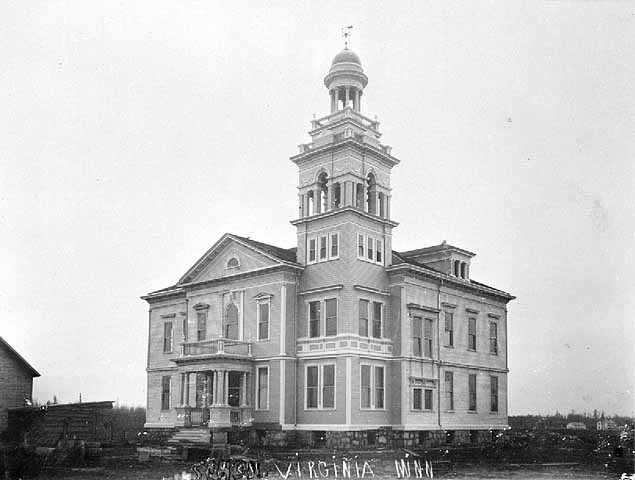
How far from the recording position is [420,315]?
4391 cm

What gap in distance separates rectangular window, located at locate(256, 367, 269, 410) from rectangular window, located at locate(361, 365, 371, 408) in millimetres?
5304

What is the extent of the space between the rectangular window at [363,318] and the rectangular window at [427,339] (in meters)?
4.73

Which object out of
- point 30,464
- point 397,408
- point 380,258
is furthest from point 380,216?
point 30,464

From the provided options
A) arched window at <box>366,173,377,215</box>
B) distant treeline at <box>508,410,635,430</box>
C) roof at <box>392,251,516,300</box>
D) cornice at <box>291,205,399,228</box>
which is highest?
arched window at <box>366,173,377,215</box>

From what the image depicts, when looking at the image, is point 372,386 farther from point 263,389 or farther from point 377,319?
point 263,389

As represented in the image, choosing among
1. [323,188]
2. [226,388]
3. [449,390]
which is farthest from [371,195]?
[226,388]

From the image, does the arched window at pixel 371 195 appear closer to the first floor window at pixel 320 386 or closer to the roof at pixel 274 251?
the roof at pixel 274 251

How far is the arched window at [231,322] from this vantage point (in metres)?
44.8

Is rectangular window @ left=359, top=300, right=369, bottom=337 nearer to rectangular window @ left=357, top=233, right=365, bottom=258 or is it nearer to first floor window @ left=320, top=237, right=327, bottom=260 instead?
rectangular window @ left=357, top=233, right=365, bottom=258

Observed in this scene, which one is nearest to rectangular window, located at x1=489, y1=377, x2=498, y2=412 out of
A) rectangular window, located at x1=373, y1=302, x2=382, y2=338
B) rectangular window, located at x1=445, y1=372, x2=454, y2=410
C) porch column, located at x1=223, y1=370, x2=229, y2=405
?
rectangular window, located at x1=445, y1=372, x2=454, y2=410

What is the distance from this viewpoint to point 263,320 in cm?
4303

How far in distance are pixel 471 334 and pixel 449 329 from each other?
9.62 feet

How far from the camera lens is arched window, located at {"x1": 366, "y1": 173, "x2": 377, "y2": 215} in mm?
43562

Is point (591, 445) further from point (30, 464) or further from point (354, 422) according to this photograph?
point (30, 464)
